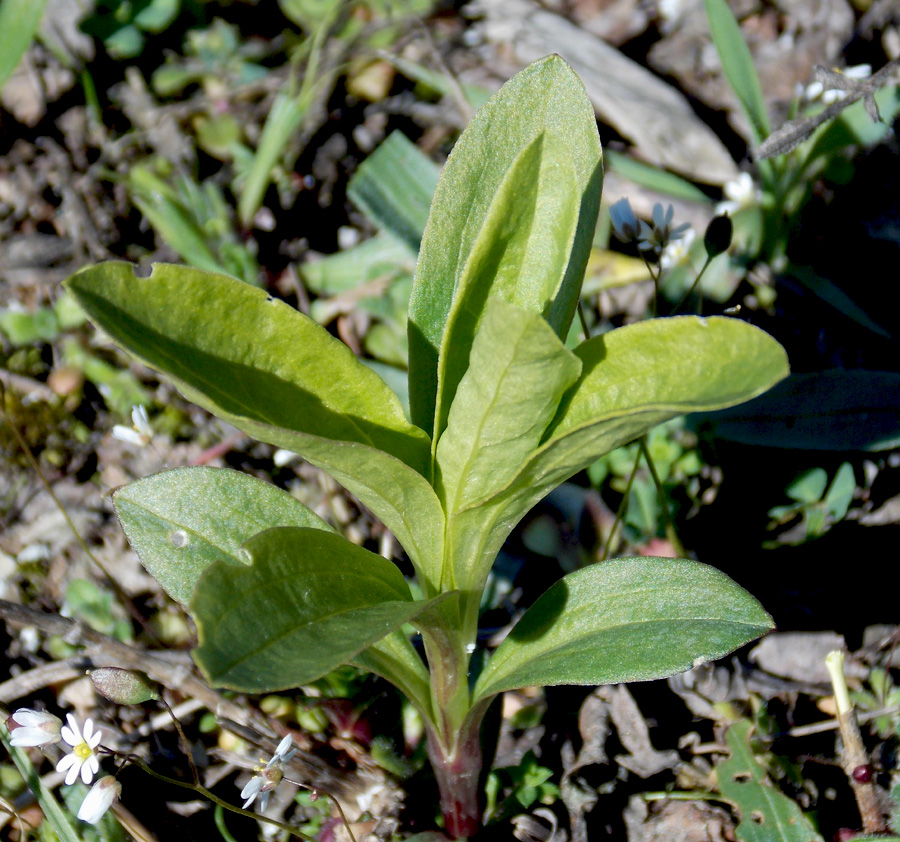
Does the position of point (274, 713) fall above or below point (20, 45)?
below

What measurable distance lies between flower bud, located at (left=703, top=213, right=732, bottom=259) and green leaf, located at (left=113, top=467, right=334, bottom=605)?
3.68 ft

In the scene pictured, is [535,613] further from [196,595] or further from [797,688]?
[797,688]

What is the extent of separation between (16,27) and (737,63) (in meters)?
2.43

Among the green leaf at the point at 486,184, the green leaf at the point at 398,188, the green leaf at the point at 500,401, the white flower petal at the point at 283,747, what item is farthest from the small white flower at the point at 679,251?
the white flower petal at the point at 283,747

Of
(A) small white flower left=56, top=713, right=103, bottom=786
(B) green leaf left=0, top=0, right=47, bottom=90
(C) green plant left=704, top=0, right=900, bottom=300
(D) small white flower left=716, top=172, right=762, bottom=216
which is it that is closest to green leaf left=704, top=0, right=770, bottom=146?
(C) green plant left=704, top=0, right=900, bottom=300

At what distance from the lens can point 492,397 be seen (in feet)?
3.65

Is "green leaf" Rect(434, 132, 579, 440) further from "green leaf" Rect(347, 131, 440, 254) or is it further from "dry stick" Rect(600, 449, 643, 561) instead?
"green leaf" Rect(347, 131, 440, 254)

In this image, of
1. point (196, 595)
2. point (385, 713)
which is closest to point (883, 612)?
point (385, 713)

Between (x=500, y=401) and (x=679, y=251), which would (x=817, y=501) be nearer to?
(x=679, y=251)

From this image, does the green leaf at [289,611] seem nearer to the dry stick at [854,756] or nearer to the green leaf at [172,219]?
the dry stick at [854,756]

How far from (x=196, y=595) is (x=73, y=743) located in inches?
31.8

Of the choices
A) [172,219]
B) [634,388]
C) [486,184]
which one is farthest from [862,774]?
[172,219]

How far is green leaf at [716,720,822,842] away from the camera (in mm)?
1665

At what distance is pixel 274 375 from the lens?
1.23 m
